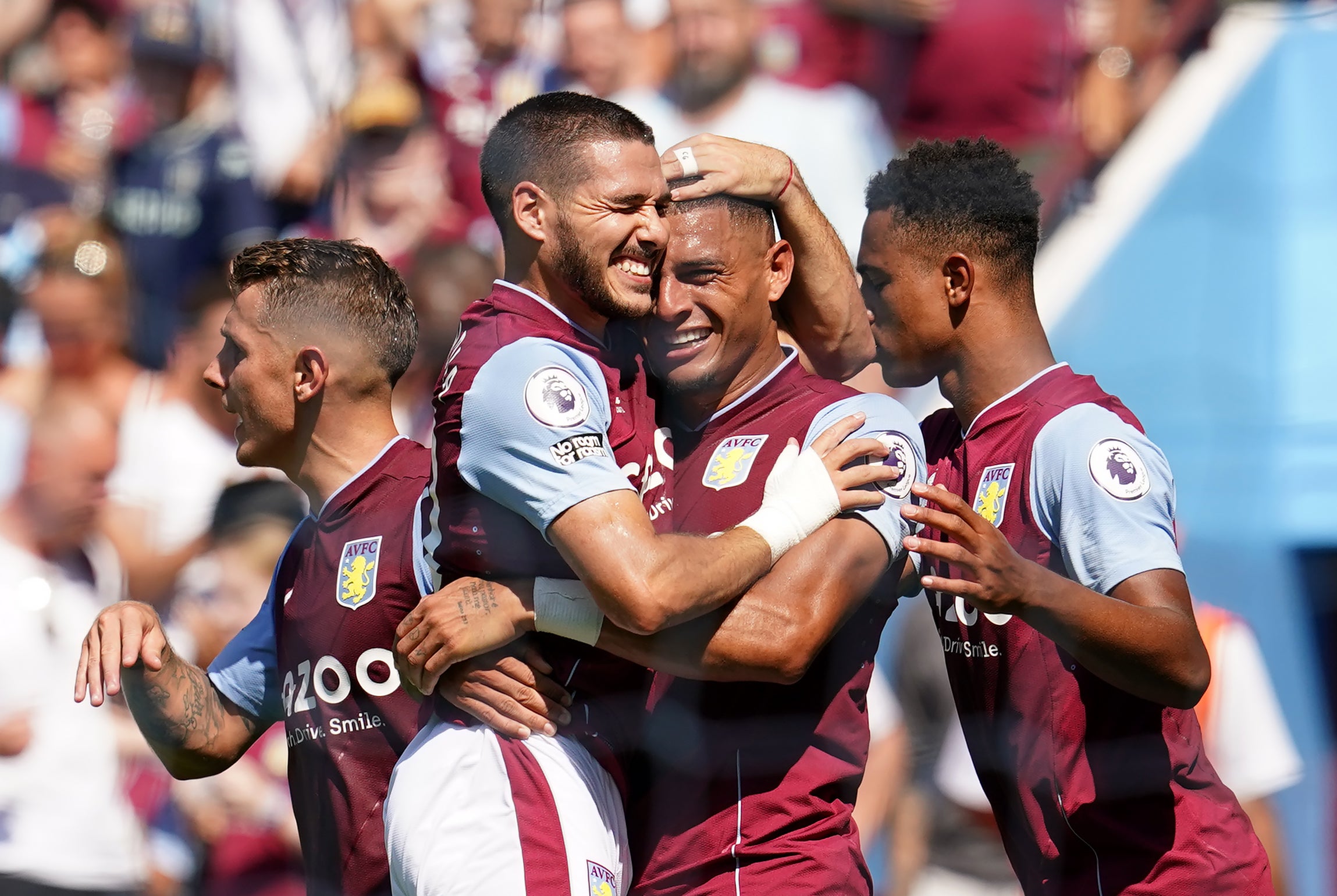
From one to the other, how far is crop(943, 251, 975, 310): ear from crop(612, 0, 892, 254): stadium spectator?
1.27 m

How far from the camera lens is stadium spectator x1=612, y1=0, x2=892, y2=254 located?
3.64 metres

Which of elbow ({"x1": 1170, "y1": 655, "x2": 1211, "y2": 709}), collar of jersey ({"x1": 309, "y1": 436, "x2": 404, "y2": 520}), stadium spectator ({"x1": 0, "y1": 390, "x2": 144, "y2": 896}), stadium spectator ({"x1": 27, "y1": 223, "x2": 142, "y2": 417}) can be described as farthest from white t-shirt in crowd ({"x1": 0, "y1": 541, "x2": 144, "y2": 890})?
elbow ({"x1": 1170, "y1": 655, "x2": 1211, "y2": 709})

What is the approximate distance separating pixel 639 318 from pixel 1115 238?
193 cm

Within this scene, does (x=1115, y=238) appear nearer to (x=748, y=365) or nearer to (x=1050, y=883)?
(x=748, y=365)

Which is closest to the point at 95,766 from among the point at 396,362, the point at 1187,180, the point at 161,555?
the point at 161,555

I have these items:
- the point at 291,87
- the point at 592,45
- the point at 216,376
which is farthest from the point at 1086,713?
the point at 291,87

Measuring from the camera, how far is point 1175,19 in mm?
3807

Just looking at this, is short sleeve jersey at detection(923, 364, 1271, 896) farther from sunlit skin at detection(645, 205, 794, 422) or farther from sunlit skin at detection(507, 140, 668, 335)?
sunlit skin at detection(507, 140, 668, 335)

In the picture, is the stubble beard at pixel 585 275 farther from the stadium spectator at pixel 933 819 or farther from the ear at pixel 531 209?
the stadium spectator at pixel 933 819

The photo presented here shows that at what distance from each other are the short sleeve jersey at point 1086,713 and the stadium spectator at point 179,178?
258cm

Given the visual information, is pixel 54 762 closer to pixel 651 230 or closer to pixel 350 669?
pixel 350 669

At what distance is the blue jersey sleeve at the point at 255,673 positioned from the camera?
2.46m

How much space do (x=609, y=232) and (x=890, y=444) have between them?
1.64 ft

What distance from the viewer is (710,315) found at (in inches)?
90.6
